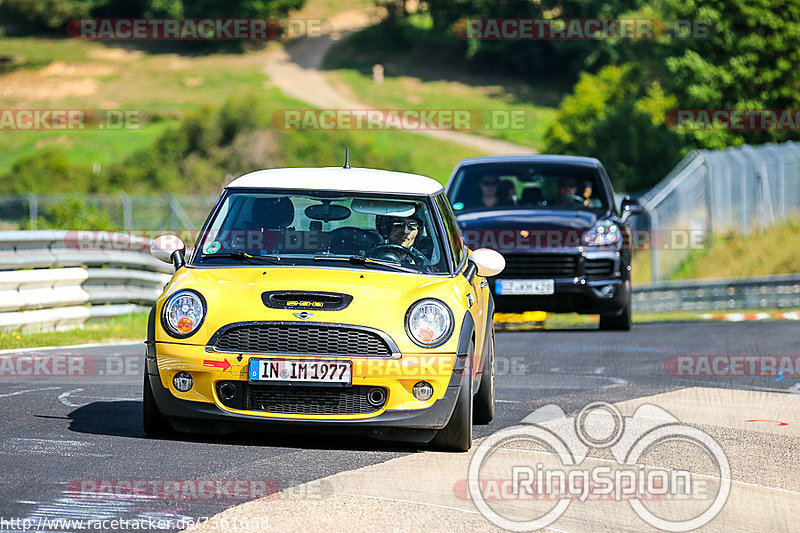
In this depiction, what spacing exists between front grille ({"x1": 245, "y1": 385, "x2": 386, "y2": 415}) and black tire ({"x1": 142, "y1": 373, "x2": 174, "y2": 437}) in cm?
→ 61

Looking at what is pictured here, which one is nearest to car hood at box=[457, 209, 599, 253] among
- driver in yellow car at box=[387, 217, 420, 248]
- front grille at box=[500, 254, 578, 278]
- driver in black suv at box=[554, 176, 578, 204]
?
front grille at box=[500, 254, 578, 278]

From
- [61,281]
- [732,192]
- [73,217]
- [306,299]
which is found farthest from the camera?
[732,192]

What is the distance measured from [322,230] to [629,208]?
28.9 feet

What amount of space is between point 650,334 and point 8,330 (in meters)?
7.40

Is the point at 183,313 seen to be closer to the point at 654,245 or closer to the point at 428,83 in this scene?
the point at 654,245

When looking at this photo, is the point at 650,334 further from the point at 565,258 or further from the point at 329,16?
the point at 329,16

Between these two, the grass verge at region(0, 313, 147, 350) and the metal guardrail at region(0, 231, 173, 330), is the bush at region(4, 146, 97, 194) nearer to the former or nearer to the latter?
the metal guardrail at region(0, 231, 173, 330)

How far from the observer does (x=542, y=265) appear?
1537 cm

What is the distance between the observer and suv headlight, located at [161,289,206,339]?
7418 millimetres

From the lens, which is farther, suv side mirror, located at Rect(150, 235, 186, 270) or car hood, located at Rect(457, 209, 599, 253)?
car hood, located at Rect(457, 209, 599, 253)

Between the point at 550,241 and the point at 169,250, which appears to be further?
the point at 550,241

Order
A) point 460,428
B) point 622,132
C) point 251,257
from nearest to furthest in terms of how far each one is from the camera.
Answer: point 460,428
point 251,257
point 622,132

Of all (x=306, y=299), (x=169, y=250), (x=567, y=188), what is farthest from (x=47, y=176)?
(x=306, y=299)

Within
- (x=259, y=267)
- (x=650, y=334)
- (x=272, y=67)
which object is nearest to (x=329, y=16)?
(x=272, y=67)
